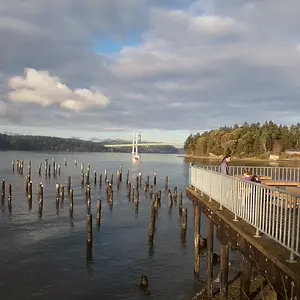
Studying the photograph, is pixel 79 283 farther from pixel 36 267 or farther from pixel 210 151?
pixel 210 151

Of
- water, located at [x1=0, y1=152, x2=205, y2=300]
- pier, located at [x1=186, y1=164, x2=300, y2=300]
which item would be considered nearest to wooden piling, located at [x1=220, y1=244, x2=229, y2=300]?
pier, located at [x1=186, y1=164, x2=300, y2=300]

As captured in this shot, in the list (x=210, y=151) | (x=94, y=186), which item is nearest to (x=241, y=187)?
(x=94, y=186)

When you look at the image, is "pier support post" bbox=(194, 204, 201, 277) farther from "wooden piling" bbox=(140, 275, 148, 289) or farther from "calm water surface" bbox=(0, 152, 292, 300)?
"wooden piling" bbox=(140, 275, 148, 289)

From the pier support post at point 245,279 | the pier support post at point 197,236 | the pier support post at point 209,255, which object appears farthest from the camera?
the pier support post at point 197,236

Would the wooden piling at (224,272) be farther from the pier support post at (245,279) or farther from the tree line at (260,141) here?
the tree line at (260,141)

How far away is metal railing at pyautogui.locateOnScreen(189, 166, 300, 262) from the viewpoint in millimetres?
7559

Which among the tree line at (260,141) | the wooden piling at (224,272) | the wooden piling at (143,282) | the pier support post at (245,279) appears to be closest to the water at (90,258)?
the wooden piling at (143,282)

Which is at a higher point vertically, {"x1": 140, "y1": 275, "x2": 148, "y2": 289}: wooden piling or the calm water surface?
{"x1": 140, "y1": 275, "x2": 148, "y2": 289}: wooden piling

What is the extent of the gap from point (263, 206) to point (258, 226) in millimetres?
492

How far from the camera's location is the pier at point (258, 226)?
7.25 meters

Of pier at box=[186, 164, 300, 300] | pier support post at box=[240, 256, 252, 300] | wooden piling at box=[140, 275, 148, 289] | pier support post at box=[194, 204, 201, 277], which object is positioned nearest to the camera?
pier at box=[186, 164, 300, 300]

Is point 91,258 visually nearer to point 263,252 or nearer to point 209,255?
point 209,255

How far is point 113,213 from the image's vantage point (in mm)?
35219

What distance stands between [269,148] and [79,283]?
159 meters
